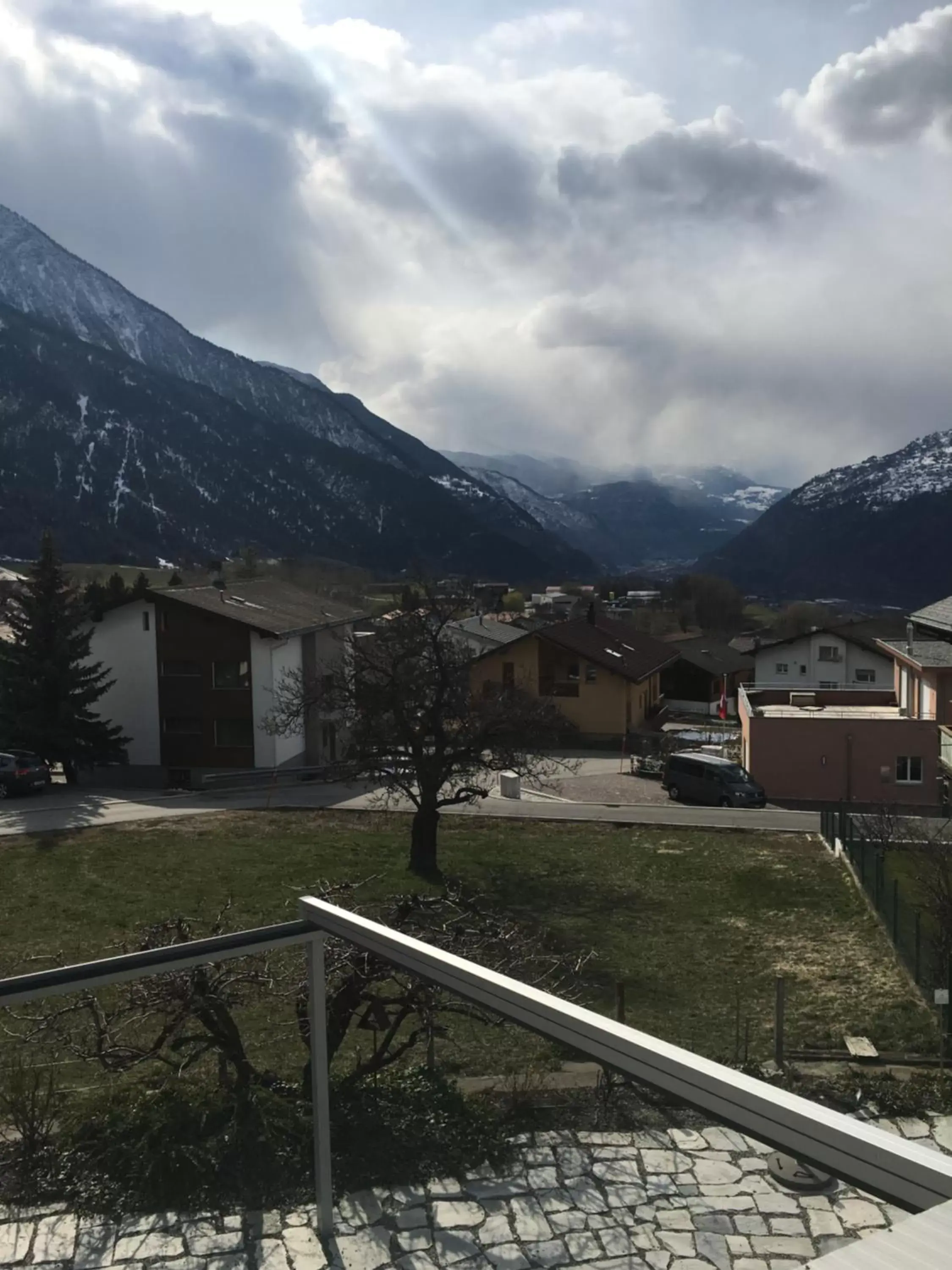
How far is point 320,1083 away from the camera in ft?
12.6

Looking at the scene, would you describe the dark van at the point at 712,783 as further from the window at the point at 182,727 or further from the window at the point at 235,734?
the window at the point at 182,727

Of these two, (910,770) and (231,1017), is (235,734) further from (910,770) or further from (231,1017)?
(231,1017)

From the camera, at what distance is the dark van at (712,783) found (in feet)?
101

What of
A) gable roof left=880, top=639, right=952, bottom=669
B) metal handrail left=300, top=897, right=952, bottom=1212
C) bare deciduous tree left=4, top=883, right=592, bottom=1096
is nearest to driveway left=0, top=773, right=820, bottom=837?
gable roof left=880, top=639, right=952, bottom=669

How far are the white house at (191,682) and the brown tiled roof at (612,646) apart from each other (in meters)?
14.3

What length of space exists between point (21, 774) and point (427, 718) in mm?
16871

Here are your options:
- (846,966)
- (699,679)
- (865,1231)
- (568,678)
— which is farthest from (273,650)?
(699,679)

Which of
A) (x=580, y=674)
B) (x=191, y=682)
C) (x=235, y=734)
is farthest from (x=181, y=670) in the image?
(x=580, y=674)

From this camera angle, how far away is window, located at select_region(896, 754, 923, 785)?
106 ft

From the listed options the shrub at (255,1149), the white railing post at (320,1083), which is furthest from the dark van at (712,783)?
the white railing post at (320,1083)

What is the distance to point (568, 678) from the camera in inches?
1866

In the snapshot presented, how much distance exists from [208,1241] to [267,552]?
183413 mm

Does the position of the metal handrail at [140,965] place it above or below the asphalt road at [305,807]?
above

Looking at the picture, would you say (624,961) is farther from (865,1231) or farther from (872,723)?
(872,723)
